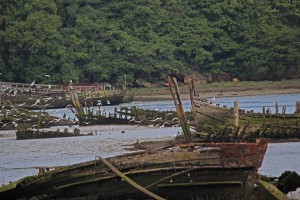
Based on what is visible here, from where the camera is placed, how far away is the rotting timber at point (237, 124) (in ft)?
150

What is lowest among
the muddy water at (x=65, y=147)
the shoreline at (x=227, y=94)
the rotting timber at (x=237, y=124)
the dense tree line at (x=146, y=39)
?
the shoreline at (x=227, y=94)

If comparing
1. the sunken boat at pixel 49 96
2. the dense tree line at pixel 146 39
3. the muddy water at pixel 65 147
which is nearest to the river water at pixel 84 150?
the muddy water at pixel 65 147

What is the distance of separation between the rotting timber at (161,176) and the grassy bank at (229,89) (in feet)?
270

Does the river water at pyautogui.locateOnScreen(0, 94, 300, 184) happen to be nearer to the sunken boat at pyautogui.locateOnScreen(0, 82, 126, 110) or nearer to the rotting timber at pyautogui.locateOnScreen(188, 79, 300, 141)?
the rotting timber at pyautogui.locateOnScreen(188, 79, 300, 141)

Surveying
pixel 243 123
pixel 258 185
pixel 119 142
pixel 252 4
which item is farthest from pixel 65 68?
pixel 258 185

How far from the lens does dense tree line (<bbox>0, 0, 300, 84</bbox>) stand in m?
118

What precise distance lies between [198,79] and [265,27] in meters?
8.97

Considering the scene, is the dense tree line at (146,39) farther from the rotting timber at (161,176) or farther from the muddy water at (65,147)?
the rotting timber at (161,176)

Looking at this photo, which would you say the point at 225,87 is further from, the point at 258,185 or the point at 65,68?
the point at 258,185

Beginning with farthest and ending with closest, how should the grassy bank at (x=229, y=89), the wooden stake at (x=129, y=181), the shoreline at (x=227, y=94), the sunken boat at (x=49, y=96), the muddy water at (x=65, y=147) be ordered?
the grassy bank at (x=229, y=89), the shoreline at (x=227, y=94), the sunken boat at (x=49, y=96), the muddy water at (x=65, y=147), the wooden stake at (x=129, y=181)

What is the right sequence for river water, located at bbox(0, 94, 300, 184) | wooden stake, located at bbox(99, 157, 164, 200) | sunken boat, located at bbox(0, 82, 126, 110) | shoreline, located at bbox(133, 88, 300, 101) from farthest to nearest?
shoreline, located at bbox(133, 88, 300, 101) < sunken boat, located at bbox(0, 82, 126, 110) < river water, located at bbox(0, 94, 300, 184) < wooden stake, located at bbox(99, 157, 164, 200)

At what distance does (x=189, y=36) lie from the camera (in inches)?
4938

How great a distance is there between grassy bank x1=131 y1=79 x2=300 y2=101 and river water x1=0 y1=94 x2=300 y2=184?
44165 millimetres

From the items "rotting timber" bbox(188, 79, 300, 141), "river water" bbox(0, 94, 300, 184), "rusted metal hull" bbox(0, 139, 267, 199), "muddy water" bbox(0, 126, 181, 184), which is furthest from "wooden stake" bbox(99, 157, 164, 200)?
"rotting timber" bbox(188, 79, 300, 141)
